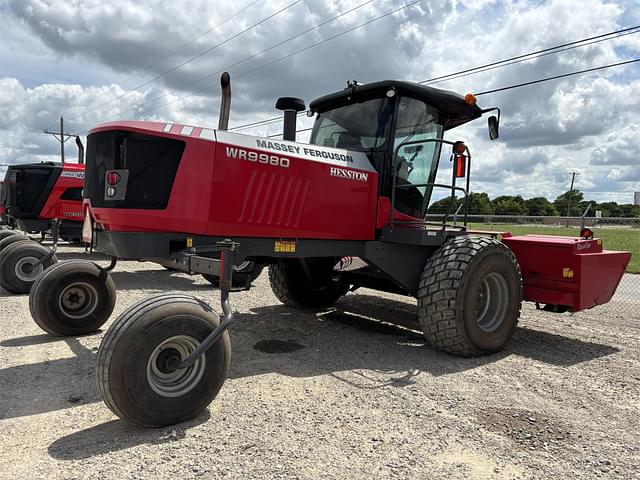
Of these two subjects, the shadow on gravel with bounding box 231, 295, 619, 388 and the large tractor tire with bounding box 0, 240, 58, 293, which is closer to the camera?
the shadow on gravel with bounding box 231, 295, 619, 388

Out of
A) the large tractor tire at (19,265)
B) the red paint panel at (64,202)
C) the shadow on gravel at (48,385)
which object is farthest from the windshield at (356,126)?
the red paint panel at (64,202)

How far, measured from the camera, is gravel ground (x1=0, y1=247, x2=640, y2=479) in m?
2.91

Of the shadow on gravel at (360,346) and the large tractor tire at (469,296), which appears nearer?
the shadow on gravel at (360,346)

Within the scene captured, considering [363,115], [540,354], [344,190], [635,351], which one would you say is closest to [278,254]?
[344,190]

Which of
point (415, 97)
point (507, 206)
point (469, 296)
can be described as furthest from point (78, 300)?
point (507, 206)

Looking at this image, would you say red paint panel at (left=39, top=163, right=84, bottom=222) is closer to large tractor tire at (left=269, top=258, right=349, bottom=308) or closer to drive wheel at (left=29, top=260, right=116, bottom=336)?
large tractor tire at (left=269, top=258, right=349, bottom=308)

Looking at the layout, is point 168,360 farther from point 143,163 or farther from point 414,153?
point 414,153

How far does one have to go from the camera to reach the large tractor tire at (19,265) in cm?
831

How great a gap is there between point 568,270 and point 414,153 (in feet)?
6.94

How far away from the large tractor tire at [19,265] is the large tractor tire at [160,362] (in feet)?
18.9

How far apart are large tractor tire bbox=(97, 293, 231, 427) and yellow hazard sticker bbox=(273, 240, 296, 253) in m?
1.22

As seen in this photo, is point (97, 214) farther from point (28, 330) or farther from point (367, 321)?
point (367, 321)

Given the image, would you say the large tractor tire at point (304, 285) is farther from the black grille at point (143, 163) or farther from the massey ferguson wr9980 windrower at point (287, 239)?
the black grille at point (143, 163)

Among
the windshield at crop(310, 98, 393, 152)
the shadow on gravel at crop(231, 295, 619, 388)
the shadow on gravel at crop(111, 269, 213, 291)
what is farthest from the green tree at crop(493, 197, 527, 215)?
the windshield at crop(310, 98, 393, 152)
